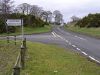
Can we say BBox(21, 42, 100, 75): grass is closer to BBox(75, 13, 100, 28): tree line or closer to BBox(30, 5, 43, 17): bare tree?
BBox(75, 13, 100, 28): tree line

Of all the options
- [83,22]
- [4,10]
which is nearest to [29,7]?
[83,22]

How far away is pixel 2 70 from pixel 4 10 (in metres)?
28.8

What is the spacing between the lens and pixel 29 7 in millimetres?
115312

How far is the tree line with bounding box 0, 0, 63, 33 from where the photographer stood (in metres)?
46.6

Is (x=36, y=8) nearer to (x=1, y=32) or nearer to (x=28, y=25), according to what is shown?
(x=28, y=25)

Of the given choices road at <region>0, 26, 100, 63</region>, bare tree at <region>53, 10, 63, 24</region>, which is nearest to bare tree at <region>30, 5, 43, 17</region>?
bare tree at <region>53, 10, 63, 24</region>

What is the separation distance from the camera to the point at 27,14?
81.1 m

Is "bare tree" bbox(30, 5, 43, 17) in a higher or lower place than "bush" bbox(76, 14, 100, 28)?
higher

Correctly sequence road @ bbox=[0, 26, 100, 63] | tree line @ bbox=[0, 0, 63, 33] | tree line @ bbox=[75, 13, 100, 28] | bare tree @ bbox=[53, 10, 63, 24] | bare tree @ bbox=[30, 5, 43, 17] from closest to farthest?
road @ bbox=[0, 26, 100, 63], tree line @ bbox=[0, 0, 63, 33], tree line @ bbox=[75, 13, 100, 28], bare tree @ bbox=[30, 5, 43, 17], bare tree @ bbox=[53, 10, 63, 24]

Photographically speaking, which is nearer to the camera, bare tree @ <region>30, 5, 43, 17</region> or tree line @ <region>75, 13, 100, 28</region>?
tree line @ <region>75, 13, 100, 28</region>

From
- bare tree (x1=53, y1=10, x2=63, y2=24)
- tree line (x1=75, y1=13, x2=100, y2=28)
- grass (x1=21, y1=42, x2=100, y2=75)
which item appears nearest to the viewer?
grass (x1=21, y1=42, x2=100, y2=75)

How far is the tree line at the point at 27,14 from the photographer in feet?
153

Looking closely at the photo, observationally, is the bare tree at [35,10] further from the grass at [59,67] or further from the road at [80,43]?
the grass at [59,67]

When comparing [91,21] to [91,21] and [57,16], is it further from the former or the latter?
[57,16]
